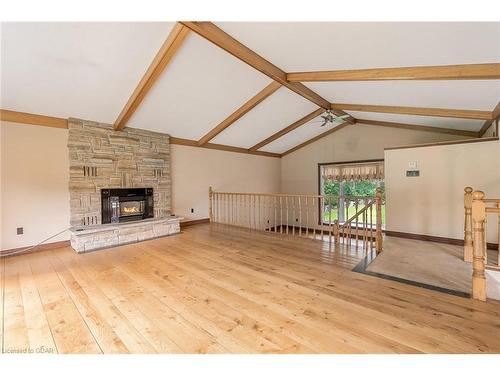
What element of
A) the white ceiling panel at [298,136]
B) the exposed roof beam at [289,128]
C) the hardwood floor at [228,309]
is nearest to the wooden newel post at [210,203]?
the exposed roof beam at [289,128]

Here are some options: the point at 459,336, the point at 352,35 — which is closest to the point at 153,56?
the point at 352,35

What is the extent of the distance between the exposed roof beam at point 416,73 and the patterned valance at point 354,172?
4.03 metres

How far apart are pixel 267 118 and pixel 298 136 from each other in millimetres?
2133

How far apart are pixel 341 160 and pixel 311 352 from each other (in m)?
6.76

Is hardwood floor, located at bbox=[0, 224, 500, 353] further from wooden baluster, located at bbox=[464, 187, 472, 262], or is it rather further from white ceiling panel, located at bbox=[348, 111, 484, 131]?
white ceiling panel, located at bbox=[348, 111, 484, 131]

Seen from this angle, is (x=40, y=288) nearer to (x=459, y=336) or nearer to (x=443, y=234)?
(x=459, y=336)

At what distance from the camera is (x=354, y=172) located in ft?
23.2

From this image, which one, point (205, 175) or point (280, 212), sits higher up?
point (205, 175)

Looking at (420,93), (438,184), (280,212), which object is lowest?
(280,212)

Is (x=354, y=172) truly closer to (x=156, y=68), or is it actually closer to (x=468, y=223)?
(x=468, y=223)

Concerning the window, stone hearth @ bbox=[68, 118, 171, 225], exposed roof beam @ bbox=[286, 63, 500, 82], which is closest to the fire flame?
stone hearth @ bbox=[68, 118, 171, 225]

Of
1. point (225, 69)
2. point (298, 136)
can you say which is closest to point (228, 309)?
point (225, 69)

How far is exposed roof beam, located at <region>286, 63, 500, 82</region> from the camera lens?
8.54ft
